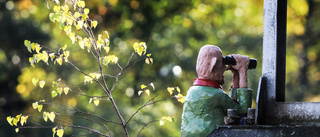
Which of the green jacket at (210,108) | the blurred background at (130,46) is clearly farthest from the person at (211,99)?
the blurred background at (130,46)

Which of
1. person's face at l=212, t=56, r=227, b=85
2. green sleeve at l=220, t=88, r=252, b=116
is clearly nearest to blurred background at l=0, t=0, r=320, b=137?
person's face at l=212, t=56, r=227, b=85

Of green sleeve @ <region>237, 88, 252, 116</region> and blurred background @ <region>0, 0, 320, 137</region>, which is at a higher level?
blurred background @ <region>0, 0, 320, 137</region>

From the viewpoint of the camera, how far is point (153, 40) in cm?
1276

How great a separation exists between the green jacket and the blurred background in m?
7.85

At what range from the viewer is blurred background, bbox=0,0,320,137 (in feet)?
41.2

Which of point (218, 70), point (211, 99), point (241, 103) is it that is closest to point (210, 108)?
point (211, 99)

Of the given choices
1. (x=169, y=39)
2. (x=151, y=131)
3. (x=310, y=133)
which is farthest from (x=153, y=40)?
(x=310, y=133)

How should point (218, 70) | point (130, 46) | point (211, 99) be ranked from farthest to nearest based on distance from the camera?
point (130, 46) → point (218, 70) → point (211, 99)

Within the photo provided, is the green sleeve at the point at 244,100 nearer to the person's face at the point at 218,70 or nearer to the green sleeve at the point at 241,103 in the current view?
the green sleeve at the point at 241,103

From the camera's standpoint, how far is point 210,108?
436 centimetres

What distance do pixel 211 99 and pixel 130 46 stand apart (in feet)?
27.7

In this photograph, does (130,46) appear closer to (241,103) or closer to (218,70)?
(218,70)

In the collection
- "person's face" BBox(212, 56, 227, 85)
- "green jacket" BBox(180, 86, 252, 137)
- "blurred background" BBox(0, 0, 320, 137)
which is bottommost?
"green jacket" BBox(180, 86, 252, 137)

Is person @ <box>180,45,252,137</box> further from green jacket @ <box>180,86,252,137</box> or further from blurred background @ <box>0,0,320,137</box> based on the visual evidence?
blurred background @ <box>0,0,320,137</box>
